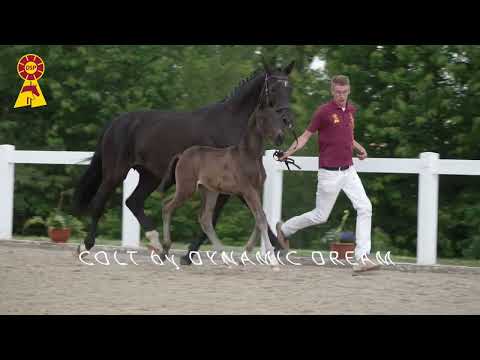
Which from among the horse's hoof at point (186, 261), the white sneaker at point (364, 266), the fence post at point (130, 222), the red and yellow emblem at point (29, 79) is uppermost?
the red and yellow emblem at point (29, 79)

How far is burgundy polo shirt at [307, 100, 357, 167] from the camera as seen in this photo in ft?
28.3

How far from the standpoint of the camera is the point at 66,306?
640cm

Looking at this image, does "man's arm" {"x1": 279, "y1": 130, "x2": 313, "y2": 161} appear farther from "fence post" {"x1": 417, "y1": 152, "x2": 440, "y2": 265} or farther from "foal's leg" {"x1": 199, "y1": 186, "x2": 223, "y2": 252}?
"fence post" {"x1": 417, "y1": 152, "x2": 440, "y2": 265}

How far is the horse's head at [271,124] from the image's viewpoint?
27.5 ft

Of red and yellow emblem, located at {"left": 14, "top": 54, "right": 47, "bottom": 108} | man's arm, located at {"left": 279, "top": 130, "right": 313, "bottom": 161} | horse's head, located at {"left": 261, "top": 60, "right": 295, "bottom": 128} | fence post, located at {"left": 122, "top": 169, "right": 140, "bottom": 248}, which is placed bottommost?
fence post, located at {"left": 122, "top": 169, "right": 140, "bottom": 248}

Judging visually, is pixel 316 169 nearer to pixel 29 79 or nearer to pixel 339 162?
pixel 339 162

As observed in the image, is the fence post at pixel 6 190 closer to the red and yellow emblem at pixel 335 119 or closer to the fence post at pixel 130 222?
the fence post at pixel 130 222

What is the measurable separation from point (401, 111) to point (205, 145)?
555 cm

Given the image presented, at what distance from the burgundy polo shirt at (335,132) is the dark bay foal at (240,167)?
1.68 ft

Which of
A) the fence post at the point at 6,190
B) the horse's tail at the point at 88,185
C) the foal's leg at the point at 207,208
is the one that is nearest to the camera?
the foal's leg at the point at 207,208

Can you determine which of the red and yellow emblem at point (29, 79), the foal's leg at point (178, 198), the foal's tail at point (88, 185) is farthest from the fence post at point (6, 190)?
the foal's leg at point (178, 198)

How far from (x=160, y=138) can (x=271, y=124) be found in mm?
1628

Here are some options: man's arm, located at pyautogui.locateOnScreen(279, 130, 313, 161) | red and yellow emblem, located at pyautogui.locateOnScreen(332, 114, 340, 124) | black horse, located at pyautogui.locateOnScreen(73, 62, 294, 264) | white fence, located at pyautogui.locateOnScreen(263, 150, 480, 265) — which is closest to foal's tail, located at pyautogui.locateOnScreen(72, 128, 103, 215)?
black horse, located at pyautogui.locateOnScreen(73, 62, 294, 264)

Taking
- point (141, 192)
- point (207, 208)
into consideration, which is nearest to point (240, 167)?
point (207, 208)
